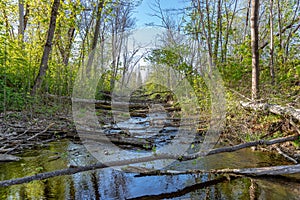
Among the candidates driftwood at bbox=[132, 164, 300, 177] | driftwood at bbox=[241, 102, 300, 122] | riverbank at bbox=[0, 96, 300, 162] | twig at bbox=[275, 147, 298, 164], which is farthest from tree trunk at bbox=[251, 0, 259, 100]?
driftwood at bbox=[132, 164, 300, 177]

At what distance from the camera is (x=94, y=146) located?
191 inches

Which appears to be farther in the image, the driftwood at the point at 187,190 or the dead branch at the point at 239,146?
the dead branch at the point at 239,146

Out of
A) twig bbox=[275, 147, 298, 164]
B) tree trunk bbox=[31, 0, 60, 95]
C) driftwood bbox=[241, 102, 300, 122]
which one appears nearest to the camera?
twig bbox=[275, 147, 298, 164]

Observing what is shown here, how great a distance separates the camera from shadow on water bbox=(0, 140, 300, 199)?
8.59 ft

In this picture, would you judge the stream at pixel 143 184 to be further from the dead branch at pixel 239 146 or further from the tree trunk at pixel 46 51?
the tree trunk at pixel 46 51

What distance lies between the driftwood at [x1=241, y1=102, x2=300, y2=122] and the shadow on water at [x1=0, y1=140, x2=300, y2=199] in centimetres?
87

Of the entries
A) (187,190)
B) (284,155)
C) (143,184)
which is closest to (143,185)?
(143,184)

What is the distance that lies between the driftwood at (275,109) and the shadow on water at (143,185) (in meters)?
0.87

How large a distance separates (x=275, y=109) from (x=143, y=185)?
2830 millimetres

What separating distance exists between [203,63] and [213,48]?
70 centimetres

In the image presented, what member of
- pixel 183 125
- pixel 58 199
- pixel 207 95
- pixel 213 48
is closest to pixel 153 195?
pixel 58 199

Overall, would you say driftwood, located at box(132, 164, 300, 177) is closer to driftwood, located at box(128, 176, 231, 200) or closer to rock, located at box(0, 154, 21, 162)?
driftwood, located at box(128, 176, 231, 200)

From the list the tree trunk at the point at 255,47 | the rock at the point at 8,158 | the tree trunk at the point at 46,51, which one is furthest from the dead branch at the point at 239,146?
the tree trunk at the point at 46,51

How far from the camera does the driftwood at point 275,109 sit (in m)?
3.82
